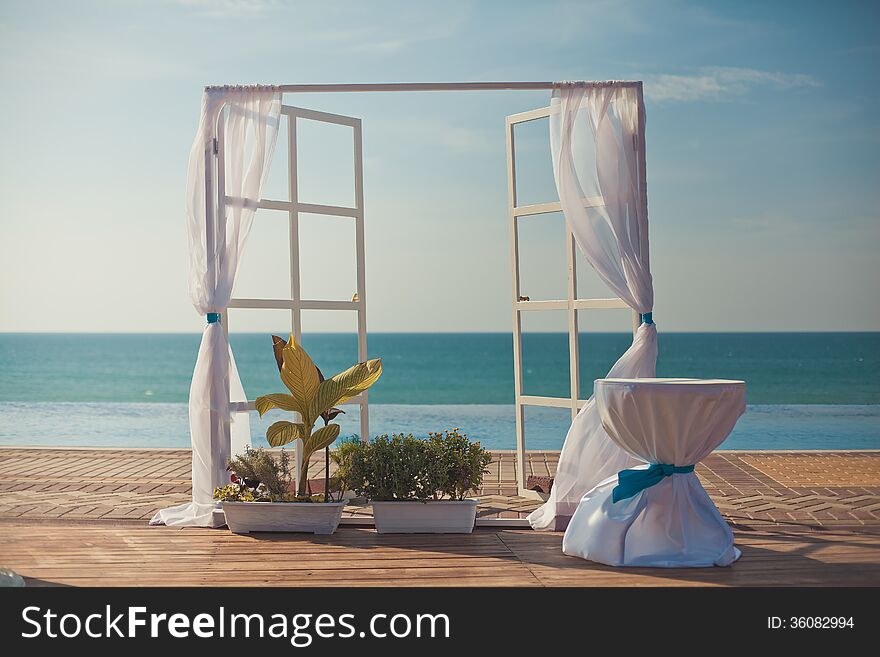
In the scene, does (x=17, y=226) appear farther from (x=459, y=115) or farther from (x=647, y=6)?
(x=647, y=6)

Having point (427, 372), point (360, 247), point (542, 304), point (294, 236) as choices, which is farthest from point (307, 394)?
point (427, 372)

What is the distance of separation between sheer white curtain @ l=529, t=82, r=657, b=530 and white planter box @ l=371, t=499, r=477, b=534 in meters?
0.39

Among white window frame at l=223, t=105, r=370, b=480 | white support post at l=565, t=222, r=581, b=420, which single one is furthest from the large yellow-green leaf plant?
white support post at l=565, t=222, r=581, b=420

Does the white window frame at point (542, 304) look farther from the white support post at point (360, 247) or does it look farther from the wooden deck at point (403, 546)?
the white support post at point (360, 247)

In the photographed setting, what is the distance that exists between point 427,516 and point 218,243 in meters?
1.85

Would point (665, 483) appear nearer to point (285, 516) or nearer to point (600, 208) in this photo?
point (600, 208)

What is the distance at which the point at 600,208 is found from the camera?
16.0ft

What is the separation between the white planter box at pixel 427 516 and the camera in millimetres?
4496

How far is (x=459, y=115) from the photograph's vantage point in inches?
926

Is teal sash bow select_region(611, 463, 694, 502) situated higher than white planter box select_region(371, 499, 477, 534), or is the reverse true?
teal sash bow select_region(611, 463, 694, 502)

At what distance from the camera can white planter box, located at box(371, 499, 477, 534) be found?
14.8ft

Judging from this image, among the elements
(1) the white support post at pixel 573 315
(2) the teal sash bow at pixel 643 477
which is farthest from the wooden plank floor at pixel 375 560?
(1) the white support post at pixel 573 315

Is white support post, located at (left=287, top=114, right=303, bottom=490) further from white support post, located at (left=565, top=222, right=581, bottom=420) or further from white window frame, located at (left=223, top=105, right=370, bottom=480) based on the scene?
white support post, located at (left=565, top=222, right=581, bottom=420)

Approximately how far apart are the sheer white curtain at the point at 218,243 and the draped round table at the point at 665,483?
6.73 feet
